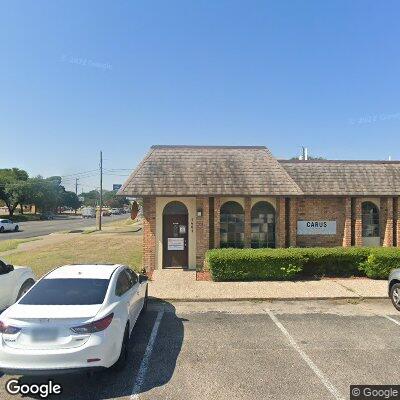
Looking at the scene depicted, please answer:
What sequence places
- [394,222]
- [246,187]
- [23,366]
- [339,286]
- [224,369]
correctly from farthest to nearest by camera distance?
[394,222]
[246,187]
[339,286]
[224,369]
[23,366]

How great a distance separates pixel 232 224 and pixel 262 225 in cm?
122

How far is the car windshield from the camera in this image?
5.25 metres

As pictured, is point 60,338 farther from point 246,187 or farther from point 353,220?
point 353,220

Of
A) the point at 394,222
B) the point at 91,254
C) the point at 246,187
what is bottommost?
the point at 91,254

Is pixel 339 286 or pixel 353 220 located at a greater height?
pixel 353 220

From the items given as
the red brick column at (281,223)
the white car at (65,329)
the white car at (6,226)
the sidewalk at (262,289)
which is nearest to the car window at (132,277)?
the white car at (65,329)

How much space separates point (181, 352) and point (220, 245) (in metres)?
7.32

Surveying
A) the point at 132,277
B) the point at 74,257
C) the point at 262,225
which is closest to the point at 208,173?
the point at 262,225

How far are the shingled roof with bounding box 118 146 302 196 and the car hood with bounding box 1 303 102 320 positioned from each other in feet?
24.9

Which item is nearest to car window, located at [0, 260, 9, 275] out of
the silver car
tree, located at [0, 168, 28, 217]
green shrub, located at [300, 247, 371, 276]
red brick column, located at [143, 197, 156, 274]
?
red brick column, located at [143, 197, 156, 274]

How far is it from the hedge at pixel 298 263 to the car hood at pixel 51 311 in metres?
6.82

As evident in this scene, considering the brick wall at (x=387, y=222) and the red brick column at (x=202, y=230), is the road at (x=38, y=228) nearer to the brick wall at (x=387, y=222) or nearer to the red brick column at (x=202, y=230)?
the red brick column at (x=202, y=230)

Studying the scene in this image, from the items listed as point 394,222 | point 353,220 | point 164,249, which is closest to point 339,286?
point 353,220

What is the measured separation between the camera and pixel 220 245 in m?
13.3
